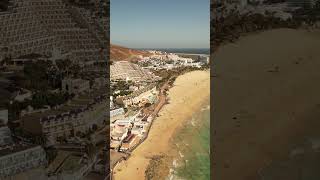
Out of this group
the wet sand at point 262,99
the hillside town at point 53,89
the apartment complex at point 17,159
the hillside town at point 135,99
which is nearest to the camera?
the apartment complex at point 17,159

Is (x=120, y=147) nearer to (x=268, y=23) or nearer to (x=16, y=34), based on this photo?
(x=16, y=34)

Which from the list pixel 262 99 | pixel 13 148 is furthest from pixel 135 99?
pixel 13 148

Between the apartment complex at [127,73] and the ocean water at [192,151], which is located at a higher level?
the apartment complex at [127,73]

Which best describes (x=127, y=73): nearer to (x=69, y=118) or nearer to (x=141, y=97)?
(x=141, y=97)

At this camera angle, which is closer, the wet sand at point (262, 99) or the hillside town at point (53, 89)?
the hillside town at point (53, 89)

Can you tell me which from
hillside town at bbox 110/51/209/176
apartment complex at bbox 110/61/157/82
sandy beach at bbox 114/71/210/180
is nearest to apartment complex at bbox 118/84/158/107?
hillside town at bbox 110/51/209/176

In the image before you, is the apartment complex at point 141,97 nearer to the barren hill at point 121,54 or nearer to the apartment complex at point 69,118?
the barren hill at point 121,54

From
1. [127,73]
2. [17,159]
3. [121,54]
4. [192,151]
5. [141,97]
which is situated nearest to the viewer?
[17,159]

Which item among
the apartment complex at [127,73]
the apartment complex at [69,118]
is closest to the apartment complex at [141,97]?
the apartment complex at [127,73]
